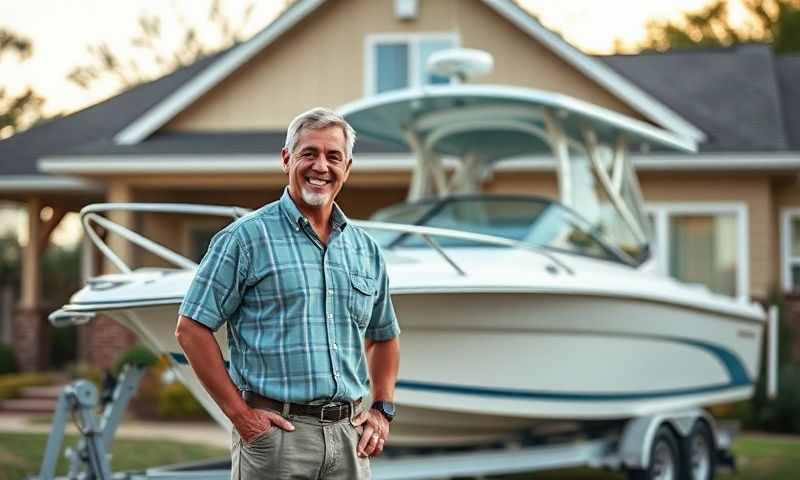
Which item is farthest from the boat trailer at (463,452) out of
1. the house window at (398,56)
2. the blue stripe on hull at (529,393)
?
the house window at (398,56)

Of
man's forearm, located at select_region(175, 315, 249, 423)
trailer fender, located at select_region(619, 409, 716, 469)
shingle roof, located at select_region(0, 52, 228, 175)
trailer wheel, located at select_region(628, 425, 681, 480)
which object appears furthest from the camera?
shingle roof, located at select_region(0, 52, 228, 175)

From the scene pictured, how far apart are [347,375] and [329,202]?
0.55 m

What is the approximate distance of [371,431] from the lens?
4199mm

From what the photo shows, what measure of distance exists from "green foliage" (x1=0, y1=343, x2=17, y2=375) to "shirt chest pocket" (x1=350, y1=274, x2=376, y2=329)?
561 inches

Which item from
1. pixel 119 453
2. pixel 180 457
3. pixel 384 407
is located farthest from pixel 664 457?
pixel 384 407

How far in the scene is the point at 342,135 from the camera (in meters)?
4.16

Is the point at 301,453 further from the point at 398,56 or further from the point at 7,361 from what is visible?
the point at 7,361

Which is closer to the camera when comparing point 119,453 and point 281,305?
point 281,305

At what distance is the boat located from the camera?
693 cm

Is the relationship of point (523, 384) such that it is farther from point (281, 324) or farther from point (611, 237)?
point (281, 324)

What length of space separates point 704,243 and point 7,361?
9.25 metres

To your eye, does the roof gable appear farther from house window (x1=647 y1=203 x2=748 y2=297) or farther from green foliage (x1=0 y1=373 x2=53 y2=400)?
green foliage (x1=0 y1=373 x2=53 y2=400)

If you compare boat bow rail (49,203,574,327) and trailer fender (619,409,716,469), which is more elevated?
boat bow rail (49,203,574,327)

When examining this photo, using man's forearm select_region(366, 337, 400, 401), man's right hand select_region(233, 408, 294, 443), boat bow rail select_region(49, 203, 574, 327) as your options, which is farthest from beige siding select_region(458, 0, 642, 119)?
man's right hand select_region(233, 408, 294, 443)
